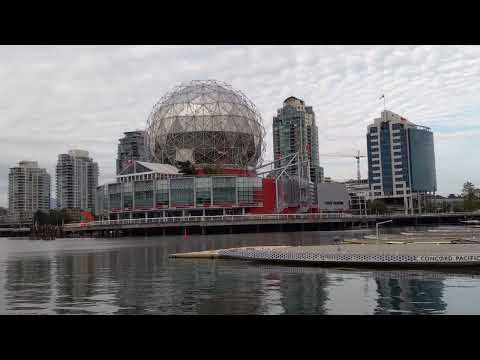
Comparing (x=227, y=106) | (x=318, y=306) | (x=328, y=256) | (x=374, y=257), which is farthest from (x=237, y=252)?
(x=227, y=106)

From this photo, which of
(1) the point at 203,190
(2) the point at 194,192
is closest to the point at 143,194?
(2) the point at 194,192

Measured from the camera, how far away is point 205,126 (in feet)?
486

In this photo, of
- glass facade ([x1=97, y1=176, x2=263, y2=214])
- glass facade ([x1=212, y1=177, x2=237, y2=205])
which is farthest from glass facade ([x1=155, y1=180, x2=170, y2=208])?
glass facade ([x1=212, y1=177, x2=237, y2=205])

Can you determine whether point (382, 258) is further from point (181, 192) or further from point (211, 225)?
point (181, 192)

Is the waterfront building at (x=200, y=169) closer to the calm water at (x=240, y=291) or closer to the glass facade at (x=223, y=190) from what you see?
the glass facade at (x=223, y=190)

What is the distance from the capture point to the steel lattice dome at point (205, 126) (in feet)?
488

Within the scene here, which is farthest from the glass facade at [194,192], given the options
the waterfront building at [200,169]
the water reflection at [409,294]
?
the water reflection at [409,294]

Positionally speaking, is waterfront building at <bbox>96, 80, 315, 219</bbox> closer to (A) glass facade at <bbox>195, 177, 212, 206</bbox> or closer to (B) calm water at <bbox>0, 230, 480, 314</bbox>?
(A) glass facade at <bbox>195, 177, 212, 206</bbox>
